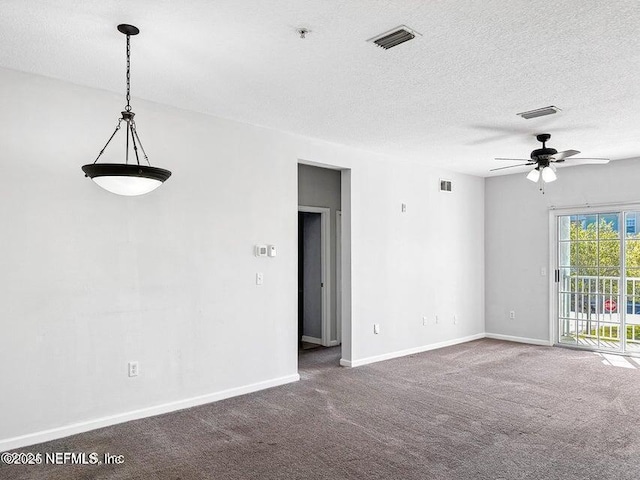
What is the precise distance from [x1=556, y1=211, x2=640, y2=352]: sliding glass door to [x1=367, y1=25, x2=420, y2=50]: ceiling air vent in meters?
5.35

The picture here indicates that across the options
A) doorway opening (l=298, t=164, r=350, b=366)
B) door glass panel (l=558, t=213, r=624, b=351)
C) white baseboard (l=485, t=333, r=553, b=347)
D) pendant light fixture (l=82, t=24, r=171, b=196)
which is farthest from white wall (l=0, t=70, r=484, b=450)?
door glass panel (l=558, t=213, r=624, b=351)

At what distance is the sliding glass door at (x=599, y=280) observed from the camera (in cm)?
657

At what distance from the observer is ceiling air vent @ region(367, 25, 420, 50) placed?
2791 mm

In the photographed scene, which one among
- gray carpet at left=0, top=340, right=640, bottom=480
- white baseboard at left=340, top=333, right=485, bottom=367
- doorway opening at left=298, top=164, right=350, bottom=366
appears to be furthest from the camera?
doorway opening at left=298, top=164, right=350, bottom=366

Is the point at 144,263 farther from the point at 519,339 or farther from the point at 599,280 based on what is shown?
the point at 599,280

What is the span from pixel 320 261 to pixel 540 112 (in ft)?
12.3

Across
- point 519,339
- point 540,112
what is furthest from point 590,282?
point 540,112

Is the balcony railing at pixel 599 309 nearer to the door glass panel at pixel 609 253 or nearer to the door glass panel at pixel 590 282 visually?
the door glass panel at pixel 590 282

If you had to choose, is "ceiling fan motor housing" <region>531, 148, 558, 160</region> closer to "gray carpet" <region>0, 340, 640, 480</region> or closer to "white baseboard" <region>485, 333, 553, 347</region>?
"gray carpet" <region>0, 340, 640, 480</region>

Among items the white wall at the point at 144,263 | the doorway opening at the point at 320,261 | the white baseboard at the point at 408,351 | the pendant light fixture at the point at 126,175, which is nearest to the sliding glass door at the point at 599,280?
the white baseboard at the point at 408,351

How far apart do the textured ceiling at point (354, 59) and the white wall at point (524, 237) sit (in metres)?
1.97

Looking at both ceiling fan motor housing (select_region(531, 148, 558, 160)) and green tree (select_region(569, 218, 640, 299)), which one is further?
green tree (select_region(569, 218, 640, 299))

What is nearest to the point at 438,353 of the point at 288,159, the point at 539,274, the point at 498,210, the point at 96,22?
the point at 539,274

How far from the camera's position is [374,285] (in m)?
6.20
